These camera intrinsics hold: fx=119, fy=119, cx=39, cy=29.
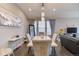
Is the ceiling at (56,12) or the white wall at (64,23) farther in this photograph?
the white wall at (64,23)

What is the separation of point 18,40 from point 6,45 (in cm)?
110

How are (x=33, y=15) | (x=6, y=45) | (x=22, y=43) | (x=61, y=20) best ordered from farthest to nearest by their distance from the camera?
(x=61, y=20)
(x=22, y=43)
(x=33, y=15)
(x=6, y=45)

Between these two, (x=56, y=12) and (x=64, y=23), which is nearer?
(x=56, y=12)

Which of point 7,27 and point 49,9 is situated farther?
point 49,9

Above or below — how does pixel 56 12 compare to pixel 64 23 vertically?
above

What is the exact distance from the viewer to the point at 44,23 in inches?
168

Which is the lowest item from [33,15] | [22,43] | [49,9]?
[22,43]

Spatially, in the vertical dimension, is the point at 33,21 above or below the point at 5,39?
above

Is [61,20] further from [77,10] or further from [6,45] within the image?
[6,45]

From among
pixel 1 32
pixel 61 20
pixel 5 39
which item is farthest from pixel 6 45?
pixel 61 20

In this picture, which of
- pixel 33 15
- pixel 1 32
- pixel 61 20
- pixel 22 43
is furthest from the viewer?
pixel 61 20

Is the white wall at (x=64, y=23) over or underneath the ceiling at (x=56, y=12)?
underneath

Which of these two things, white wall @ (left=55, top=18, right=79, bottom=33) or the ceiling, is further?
white wall @ (left=55, top=18, right=79, bottom=33)

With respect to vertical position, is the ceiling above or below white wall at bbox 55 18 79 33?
above
